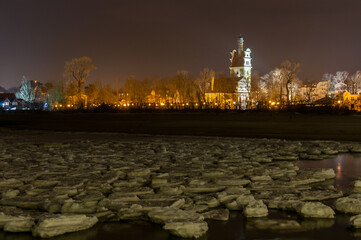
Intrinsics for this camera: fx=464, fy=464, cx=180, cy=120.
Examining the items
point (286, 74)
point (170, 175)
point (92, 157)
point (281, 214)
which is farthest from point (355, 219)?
point (286, 74)

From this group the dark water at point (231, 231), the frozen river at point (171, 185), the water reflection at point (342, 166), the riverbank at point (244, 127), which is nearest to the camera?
the dark water at point (231, 231)

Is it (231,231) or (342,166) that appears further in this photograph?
(342,166)

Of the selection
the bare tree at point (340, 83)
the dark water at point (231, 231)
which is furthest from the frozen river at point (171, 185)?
the bare tree at point (340, 83)

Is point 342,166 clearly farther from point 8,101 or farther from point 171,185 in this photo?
point 8,101

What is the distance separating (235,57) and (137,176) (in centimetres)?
15444

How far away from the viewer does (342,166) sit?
36.3 ft

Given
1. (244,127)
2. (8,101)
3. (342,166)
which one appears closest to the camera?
(342,166)

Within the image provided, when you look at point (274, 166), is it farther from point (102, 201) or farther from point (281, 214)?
point (102, 201)

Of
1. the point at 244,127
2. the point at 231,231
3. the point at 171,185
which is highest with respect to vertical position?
the point at 244,127

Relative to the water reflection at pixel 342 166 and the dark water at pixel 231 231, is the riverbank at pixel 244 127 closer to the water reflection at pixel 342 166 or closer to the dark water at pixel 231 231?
the water reflection at pixel 342 166

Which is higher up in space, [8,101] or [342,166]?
[8,101]

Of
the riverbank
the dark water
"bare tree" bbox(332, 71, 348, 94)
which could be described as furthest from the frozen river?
"bare tree" bbox(332, 71, 348, 94)

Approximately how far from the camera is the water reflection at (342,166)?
9.05 meters

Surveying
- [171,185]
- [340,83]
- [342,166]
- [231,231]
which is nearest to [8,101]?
[340,83]
